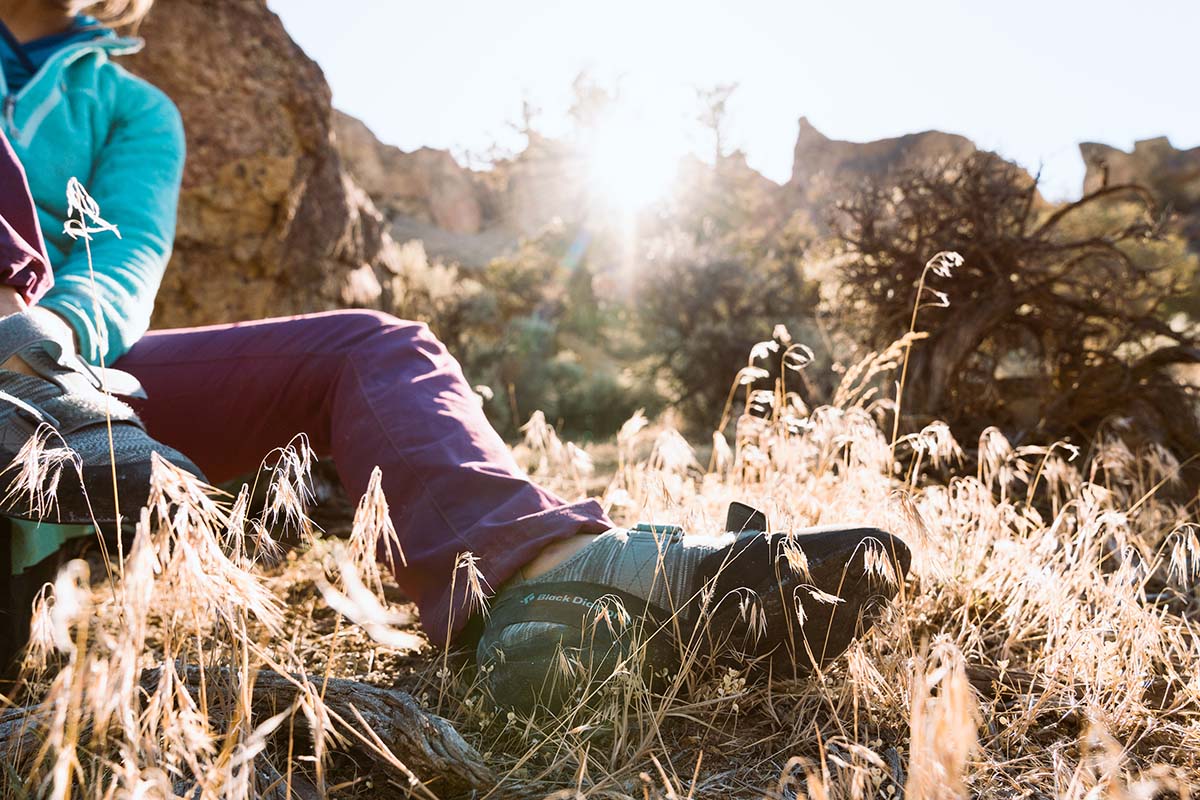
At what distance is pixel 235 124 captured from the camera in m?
3.34

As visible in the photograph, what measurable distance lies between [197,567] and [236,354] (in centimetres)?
84

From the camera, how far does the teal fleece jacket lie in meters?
1.47

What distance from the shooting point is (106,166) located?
1814mm

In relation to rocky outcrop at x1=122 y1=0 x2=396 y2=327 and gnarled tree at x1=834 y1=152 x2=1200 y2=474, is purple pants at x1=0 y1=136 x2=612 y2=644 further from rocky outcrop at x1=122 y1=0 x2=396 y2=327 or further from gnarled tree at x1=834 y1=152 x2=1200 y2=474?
gnarled tree at x1=834 y1=152 x2=1200 y2=474

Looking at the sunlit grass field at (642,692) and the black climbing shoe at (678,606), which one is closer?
the sunlit grass field at (642,692)

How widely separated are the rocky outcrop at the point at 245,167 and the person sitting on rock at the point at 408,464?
5.62 feet

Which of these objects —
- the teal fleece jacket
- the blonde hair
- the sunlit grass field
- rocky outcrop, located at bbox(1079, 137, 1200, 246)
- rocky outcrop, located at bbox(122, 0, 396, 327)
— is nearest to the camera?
the sunlit grass field

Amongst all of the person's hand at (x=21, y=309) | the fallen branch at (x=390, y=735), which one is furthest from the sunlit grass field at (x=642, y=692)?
the person's hand at (x=21, y=309)

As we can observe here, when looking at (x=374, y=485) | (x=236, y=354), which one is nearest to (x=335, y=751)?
(x=374, y=485)

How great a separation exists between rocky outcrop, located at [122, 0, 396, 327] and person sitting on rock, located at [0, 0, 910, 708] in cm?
171

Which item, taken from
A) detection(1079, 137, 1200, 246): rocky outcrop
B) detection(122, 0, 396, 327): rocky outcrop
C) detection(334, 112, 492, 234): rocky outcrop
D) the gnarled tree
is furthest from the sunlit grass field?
detection(334, 112, 492, 234): rocky outcrop

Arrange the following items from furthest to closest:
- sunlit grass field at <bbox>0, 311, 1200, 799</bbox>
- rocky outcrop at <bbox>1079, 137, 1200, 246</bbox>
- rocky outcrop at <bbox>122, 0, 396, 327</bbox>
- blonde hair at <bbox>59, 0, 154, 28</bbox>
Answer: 1. rocky outcrop at <bbox>1079, 137, 1200, 246</bbox>
2. rocky outcrop at <bbox>122, 0, 396, 327</bbox>
3. blonde hair at <bbox>59, 0, 154, 28</bbox>
4. sunlit grass field at <bbox>0, 311, 1200, 799</bbox>

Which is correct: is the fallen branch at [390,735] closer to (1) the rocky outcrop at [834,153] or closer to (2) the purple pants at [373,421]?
(2) the purple pants at [373,421]

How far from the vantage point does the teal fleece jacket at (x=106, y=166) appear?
1.47 meters
